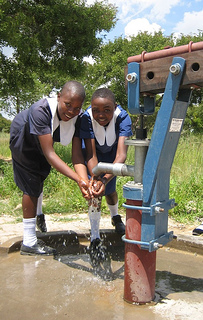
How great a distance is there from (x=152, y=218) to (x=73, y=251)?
1.36 metres

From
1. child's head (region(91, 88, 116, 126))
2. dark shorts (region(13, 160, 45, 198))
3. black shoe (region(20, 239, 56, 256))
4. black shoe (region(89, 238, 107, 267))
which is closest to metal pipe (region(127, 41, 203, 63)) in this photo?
child's head (region(91, 88, 116, 126))

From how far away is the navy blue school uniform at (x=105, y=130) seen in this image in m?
2.89

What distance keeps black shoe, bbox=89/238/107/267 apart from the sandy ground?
0.57 metres

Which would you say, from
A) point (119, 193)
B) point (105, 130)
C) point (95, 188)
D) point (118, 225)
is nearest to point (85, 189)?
point (95, 188)

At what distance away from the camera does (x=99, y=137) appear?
2953 mm

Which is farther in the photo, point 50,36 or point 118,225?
point 50,36

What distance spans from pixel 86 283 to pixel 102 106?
127 cm

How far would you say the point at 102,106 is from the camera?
2697 millimetres

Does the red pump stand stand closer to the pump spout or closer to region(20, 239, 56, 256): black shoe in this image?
the pump spout

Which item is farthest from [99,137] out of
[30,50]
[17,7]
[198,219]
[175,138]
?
[17,7]

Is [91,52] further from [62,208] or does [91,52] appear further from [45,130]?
[45,130]

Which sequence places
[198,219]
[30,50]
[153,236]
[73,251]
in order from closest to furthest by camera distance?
[153,236]
[73,251]
[198,219]
[30,50]

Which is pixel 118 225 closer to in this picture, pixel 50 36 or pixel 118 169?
pixel 118 169

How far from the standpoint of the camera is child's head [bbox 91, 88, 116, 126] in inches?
105
